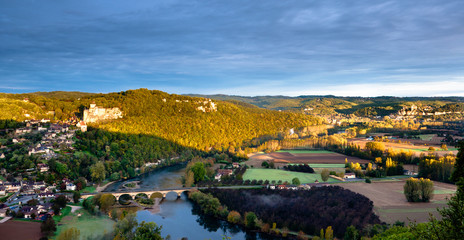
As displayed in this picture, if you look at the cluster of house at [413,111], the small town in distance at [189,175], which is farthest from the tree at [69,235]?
the cluster of house at [413,111]

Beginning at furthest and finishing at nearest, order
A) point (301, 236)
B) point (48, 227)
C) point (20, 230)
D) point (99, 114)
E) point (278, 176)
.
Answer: point (99, 114), point (278, 176), point (301, 236), point (48, 227), point (20, 230)

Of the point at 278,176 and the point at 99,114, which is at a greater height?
the point at 99,114

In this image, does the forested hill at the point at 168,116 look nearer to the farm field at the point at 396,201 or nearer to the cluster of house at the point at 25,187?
the cluster of house at the point at 25,187

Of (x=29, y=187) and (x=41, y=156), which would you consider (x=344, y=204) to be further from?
(x=41, y=156)

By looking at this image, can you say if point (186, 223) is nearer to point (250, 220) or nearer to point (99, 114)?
point (250, 220)

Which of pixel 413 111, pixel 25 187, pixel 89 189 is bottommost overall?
pixel 89 189

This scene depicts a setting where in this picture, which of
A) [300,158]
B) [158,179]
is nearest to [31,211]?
[158,179]

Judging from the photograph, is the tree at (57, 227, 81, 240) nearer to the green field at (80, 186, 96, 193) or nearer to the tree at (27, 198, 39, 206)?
the tree at (27, 198, 39, 206)
